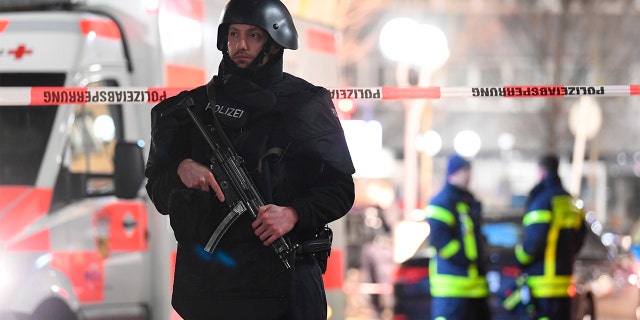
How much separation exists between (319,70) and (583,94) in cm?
254

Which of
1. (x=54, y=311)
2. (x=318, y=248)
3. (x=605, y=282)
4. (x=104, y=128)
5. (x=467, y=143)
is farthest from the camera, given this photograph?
(x=467, y=143)

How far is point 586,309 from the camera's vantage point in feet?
38.3

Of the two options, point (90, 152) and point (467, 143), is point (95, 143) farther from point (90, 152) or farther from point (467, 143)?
point (467, 143)

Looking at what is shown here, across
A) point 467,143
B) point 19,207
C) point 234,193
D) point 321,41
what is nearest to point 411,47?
point 321,41

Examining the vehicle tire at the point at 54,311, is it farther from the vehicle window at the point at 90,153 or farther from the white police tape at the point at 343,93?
the white police tape at the point at 343,93

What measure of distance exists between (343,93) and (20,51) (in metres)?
1.98

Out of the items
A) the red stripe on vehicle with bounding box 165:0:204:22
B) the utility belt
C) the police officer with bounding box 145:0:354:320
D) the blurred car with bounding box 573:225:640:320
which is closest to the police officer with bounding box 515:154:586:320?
the blurred car with bounding box 573:225:640:320

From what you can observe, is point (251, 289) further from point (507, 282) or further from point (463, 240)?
point (507, 282)

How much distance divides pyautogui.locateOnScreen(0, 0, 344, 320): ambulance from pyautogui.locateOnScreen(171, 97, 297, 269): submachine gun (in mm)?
2505

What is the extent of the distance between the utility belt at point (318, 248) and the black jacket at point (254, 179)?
3 cm

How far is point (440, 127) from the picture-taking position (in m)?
48.2

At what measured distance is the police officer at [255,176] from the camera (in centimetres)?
435

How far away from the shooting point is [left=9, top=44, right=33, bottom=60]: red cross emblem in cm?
712

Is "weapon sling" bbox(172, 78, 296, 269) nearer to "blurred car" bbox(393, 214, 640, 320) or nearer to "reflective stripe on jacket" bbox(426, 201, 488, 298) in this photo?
"reflective stripe on jacket" bbox(426, 201, 488, 298)
